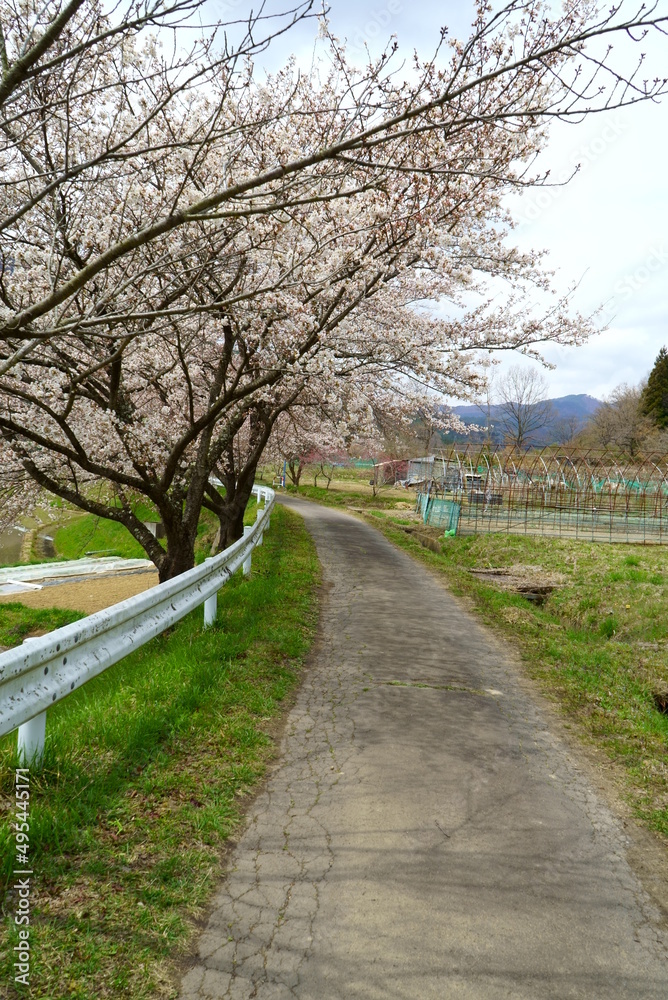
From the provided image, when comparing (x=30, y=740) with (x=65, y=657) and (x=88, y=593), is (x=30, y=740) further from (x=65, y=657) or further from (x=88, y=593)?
(x=88, y=593)

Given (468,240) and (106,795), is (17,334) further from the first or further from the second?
(468,240)

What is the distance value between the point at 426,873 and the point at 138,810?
1617 mm

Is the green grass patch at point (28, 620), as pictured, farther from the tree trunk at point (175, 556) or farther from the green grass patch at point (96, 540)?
the green grass patch at point (96, 540)

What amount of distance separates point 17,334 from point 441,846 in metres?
3.85

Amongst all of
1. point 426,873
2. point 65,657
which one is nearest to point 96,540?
point 65,657

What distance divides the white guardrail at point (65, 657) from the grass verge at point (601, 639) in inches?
143

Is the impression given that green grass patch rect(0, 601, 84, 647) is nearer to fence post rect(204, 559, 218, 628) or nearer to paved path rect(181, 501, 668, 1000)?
fence post rect(204, 559, 218, 628)

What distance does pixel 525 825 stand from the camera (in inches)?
145

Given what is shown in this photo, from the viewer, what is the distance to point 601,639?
29.7 feet

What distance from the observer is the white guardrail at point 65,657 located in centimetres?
307

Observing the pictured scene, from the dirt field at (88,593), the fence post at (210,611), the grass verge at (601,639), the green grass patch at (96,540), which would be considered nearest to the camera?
the grass verge at (601,639)

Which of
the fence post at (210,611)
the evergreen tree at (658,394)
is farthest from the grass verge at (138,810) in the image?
the evergreen tree at (658,394)

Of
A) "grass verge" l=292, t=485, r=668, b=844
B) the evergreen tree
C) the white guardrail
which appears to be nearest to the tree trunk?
the white guardrail

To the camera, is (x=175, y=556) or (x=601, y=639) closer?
Answer: (x=601, y=639)
